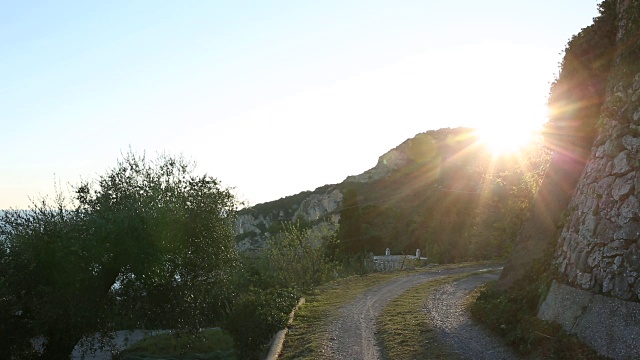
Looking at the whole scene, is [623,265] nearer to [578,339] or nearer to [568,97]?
[578,339]

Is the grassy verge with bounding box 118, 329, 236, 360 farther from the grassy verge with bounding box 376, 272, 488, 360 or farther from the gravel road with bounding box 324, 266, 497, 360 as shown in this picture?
the grassy verge with bounding box 376, 272, 488, 360

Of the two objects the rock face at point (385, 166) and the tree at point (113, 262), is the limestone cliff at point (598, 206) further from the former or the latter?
the rock face at point (385, 166)

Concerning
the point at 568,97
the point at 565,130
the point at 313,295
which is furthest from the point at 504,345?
the point at 313,295

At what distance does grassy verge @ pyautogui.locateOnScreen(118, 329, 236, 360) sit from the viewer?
1081 inches

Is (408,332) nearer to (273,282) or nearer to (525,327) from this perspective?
(525,327)

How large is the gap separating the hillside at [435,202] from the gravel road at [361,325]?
7327mm

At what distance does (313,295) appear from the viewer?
23.5m

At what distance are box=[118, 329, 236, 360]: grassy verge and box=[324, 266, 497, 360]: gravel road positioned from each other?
9.17m

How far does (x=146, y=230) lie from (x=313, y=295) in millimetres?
8040

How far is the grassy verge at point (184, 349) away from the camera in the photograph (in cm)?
2745

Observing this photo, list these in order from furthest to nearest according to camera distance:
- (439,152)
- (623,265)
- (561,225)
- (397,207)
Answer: (439,152) < (397,207) < (561,225) < (623,265)

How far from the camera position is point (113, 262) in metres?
19.8

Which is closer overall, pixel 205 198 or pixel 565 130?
pixel 565 130

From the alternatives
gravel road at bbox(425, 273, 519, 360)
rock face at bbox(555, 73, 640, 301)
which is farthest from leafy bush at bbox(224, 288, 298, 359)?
rock face at bbox(555, 73, 640, 301)
